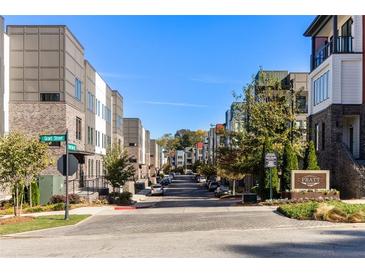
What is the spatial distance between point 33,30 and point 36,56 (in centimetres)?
191

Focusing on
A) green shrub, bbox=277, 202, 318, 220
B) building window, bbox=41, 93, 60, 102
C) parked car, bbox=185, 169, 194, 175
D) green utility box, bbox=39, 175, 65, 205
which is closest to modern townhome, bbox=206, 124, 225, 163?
building window, bbox=41, 93, 60, 102

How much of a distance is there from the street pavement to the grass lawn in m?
0.68

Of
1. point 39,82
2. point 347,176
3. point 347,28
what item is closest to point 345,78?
point 347,28

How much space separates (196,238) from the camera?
569 inches

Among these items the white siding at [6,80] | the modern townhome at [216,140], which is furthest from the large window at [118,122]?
the white siding at [6,80]

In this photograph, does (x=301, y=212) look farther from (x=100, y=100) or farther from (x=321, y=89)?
(x=100, y=100)

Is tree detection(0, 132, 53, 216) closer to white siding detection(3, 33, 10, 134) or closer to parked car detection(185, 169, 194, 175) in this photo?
white siding detection(3, 33, 10, 134)

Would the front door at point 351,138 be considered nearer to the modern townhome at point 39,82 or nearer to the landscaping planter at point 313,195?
the landscaping planter at point 313,195

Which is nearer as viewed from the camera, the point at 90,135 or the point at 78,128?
the point at 78,128

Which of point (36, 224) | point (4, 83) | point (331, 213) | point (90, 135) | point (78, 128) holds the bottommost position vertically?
point (36, 224)

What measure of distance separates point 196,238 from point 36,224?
7679mm

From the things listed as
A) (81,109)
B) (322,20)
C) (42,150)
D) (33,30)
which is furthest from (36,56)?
(322,20)

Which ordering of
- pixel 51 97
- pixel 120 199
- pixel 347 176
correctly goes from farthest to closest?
1. pixel 51 97
2. pixel 120 199
3. pixel 347 176
